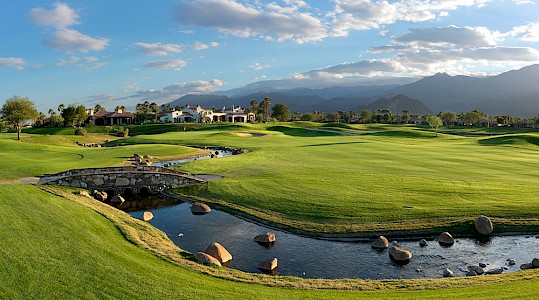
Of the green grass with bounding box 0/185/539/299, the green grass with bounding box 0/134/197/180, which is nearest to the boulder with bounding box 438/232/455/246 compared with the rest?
the green grass with bounding box 0/185/539/299

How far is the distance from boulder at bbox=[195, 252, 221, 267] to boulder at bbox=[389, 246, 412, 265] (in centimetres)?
995

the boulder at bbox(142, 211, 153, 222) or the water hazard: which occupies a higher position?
the boulder at bbox(142, 211, 153, 222)

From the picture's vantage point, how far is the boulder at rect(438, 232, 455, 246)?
2509 centimetres

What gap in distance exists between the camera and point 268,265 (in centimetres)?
2170

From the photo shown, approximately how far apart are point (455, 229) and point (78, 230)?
2359 centimetres

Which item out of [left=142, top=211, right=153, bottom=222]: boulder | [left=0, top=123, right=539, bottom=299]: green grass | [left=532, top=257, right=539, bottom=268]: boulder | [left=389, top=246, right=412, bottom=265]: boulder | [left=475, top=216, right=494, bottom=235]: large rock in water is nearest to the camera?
[left=0, top=123, right=539, bottom=299]: green grass

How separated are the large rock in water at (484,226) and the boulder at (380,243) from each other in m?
6.79

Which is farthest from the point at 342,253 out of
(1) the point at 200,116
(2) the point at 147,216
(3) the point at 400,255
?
(1) the point at 200,116

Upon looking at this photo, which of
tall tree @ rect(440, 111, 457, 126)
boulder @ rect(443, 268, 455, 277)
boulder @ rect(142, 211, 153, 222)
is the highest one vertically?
tall tree @ rect(440, 111, 457, 126)

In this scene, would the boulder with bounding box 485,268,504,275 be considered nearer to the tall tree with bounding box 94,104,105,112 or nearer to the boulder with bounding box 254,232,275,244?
the boulder with bounding box 254,232,275,244

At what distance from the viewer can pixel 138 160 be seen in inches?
2190

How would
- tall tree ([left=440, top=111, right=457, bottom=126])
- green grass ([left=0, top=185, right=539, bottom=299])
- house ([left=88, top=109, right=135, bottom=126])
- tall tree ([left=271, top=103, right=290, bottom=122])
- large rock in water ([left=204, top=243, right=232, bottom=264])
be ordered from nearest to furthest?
green grass ([left=0, top=185, right=539, bottom=299]), large rock in water ([left=204, top=243, right=232, bottom=264]), house ([left=88, top=109, right=135, bottom=126]), tall tree ([left=440, top=111, right=457, bottom=126]), tall tree ([left=271, top=103, right=290, bottom=122])

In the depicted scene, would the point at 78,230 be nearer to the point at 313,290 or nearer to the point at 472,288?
the point at 313,290

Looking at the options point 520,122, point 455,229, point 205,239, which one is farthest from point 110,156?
point 520,122
